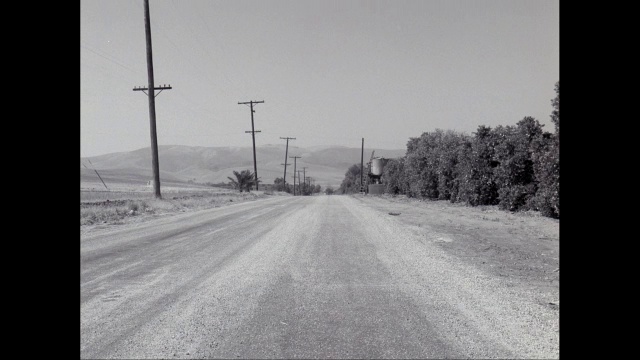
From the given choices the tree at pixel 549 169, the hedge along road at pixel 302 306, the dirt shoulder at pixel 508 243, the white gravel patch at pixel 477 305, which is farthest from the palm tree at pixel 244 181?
the white gravel patch at pixel 477 305

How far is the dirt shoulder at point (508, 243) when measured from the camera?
21.8ft

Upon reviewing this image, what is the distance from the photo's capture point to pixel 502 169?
57.9 ft

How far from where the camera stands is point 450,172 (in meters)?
26.4

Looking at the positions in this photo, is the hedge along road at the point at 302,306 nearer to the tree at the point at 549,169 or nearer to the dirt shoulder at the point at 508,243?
the dirt shoulder at the point at 508,243

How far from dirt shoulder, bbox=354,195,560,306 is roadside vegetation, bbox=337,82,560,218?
99 cm

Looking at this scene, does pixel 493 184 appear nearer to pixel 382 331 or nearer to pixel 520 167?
pixel 520 167

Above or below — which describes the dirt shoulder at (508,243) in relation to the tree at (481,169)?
below

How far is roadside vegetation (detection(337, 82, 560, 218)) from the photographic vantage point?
517 inches

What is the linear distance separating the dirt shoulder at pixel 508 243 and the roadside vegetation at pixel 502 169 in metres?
0.99

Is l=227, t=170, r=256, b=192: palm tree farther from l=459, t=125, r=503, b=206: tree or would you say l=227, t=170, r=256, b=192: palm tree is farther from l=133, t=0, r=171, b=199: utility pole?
l=459, t=125, r=503, b=206: tree
